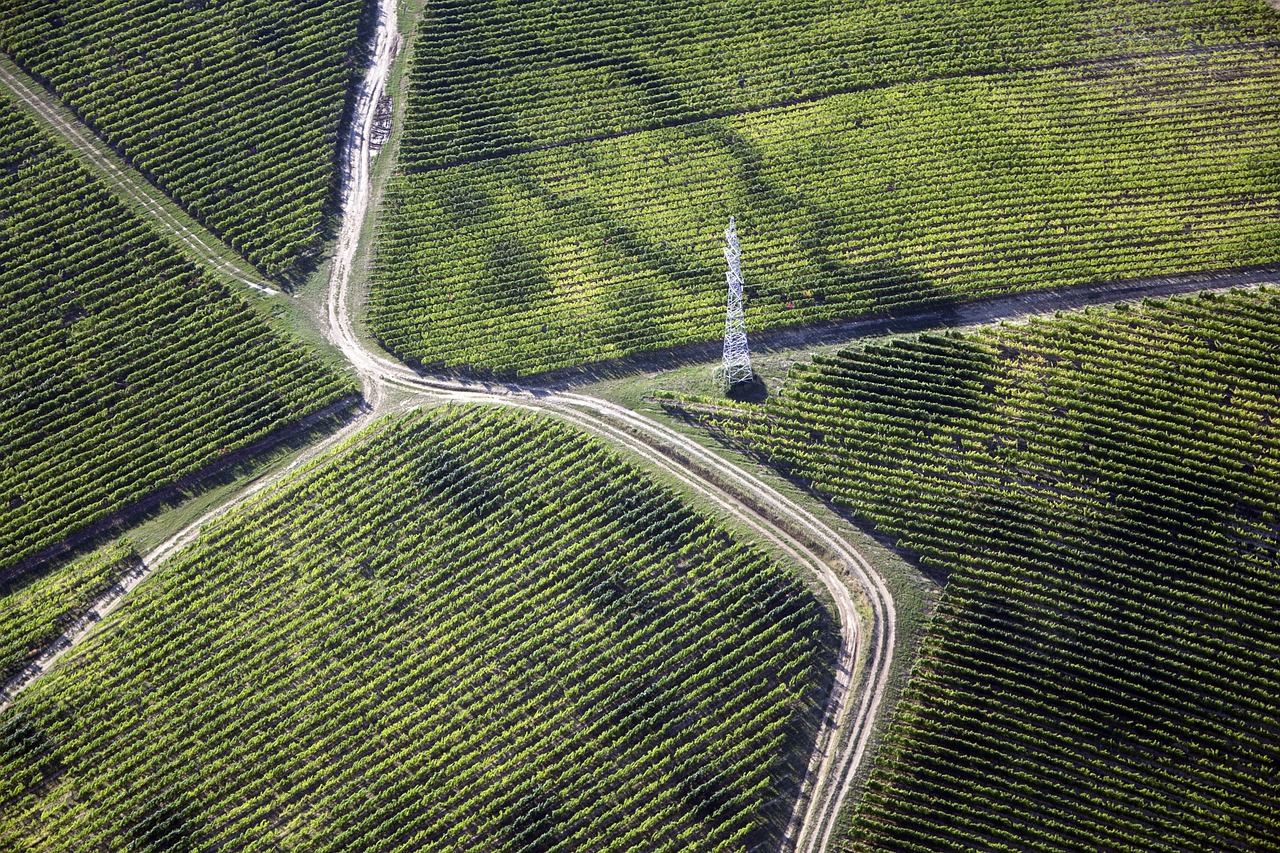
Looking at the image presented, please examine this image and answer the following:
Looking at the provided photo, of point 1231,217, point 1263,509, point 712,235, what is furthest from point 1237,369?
point 712,235

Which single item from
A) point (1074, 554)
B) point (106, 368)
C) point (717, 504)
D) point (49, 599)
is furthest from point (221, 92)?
point (1074, 554)

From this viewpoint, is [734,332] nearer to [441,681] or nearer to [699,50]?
[441,681]

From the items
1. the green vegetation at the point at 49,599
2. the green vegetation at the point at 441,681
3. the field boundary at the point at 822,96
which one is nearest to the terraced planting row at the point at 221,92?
the field boundary at the point at 822,96

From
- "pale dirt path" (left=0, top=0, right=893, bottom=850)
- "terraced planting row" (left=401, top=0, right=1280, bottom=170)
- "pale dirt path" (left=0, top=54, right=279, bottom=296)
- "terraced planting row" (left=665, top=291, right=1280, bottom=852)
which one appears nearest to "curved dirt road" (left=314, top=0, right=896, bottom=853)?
"pale dirt path" (left=0, top=0, right=893, bottom=850)

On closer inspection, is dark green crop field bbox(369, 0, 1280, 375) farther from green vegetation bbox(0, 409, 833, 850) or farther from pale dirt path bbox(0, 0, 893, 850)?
green vegetation bbox(0, 409, 833, 850)

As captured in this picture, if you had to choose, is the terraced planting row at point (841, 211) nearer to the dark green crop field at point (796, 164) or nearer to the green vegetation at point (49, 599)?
the dark green crop field at point (796, 164)

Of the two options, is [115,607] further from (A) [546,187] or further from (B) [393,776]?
(A) [546,187]

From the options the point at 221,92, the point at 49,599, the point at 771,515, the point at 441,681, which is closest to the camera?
the point at 441,681
